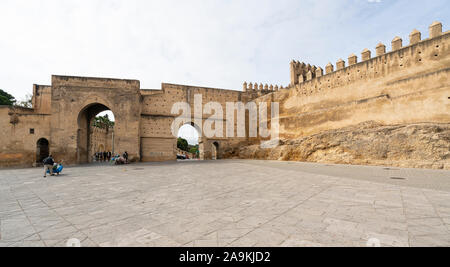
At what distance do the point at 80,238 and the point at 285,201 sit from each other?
130 inches

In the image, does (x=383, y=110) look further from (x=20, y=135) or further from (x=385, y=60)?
(x=20, y=135)

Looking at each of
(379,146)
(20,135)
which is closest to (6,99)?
(20,135)

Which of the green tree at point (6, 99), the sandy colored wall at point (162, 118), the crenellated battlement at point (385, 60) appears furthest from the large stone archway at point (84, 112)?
A: the green tree at point (6, 99)

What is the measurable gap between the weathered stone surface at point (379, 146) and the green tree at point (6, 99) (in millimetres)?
37747

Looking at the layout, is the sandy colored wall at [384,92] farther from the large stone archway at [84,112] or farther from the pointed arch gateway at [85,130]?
the pointed arch gateway at [85,130]

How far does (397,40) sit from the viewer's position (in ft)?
38.1

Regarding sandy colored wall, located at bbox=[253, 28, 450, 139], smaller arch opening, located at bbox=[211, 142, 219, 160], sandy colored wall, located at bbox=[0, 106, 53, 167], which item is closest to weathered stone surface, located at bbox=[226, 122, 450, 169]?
sandy colored wall, located at bbox=[253, 28, 450, 139]

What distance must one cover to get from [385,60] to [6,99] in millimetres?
43947

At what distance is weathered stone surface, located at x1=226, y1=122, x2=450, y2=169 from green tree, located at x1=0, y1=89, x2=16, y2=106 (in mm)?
37747

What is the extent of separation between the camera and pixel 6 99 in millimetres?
26500

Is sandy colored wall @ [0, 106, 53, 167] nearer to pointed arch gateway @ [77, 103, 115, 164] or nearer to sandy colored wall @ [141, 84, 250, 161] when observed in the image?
pointed arch gateway @ [77, 103, 115, 164]

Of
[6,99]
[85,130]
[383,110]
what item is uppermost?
[6,99]

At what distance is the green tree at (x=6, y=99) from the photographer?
25.8 m

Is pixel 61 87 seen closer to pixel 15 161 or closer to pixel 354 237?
pixel 15 161
